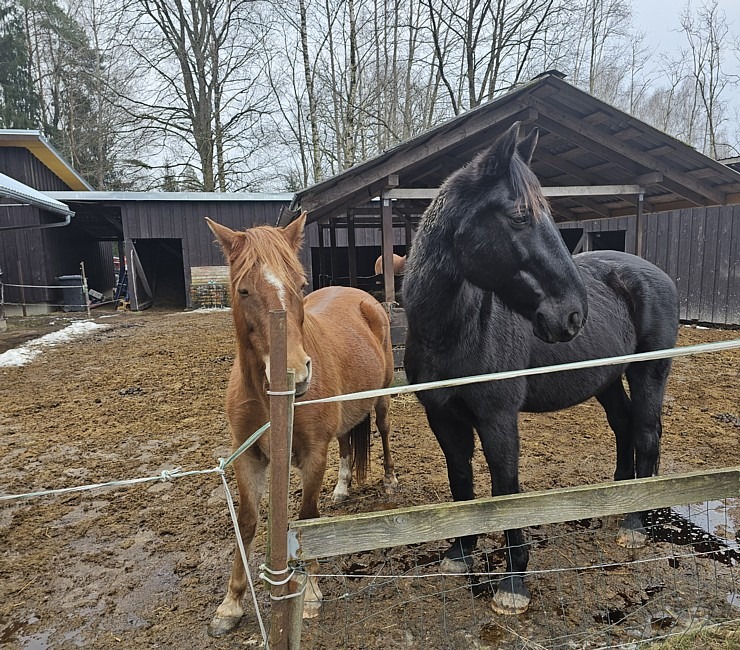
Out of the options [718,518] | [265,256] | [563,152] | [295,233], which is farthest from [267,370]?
[563,152]

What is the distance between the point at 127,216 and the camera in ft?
47.2

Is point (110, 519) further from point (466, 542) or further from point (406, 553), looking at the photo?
point (466, 542)

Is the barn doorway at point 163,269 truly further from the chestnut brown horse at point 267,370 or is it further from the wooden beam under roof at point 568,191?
the chestnut brown horse at point 267,370

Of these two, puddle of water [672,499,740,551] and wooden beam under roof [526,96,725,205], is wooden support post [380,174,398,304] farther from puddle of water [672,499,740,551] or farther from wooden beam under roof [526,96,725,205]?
puddle of water [672,499,740,551]

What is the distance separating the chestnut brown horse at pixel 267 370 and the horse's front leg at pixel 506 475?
776mm

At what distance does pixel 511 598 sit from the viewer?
6.89 ft

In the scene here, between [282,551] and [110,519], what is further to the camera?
[110,519]

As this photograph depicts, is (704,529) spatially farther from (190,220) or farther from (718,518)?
(190,220)

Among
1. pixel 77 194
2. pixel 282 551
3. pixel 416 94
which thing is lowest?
pixel 282 551

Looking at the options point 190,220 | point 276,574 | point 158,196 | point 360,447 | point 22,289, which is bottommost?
point 360,447

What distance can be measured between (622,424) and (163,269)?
1872 centimetres

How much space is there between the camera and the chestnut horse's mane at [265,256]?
5.73 feet

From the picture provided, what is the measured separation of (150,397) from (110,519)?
113 inches

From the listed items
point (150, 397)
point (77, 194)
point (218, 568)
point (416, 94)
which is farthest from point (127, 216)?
point (218, 568)
